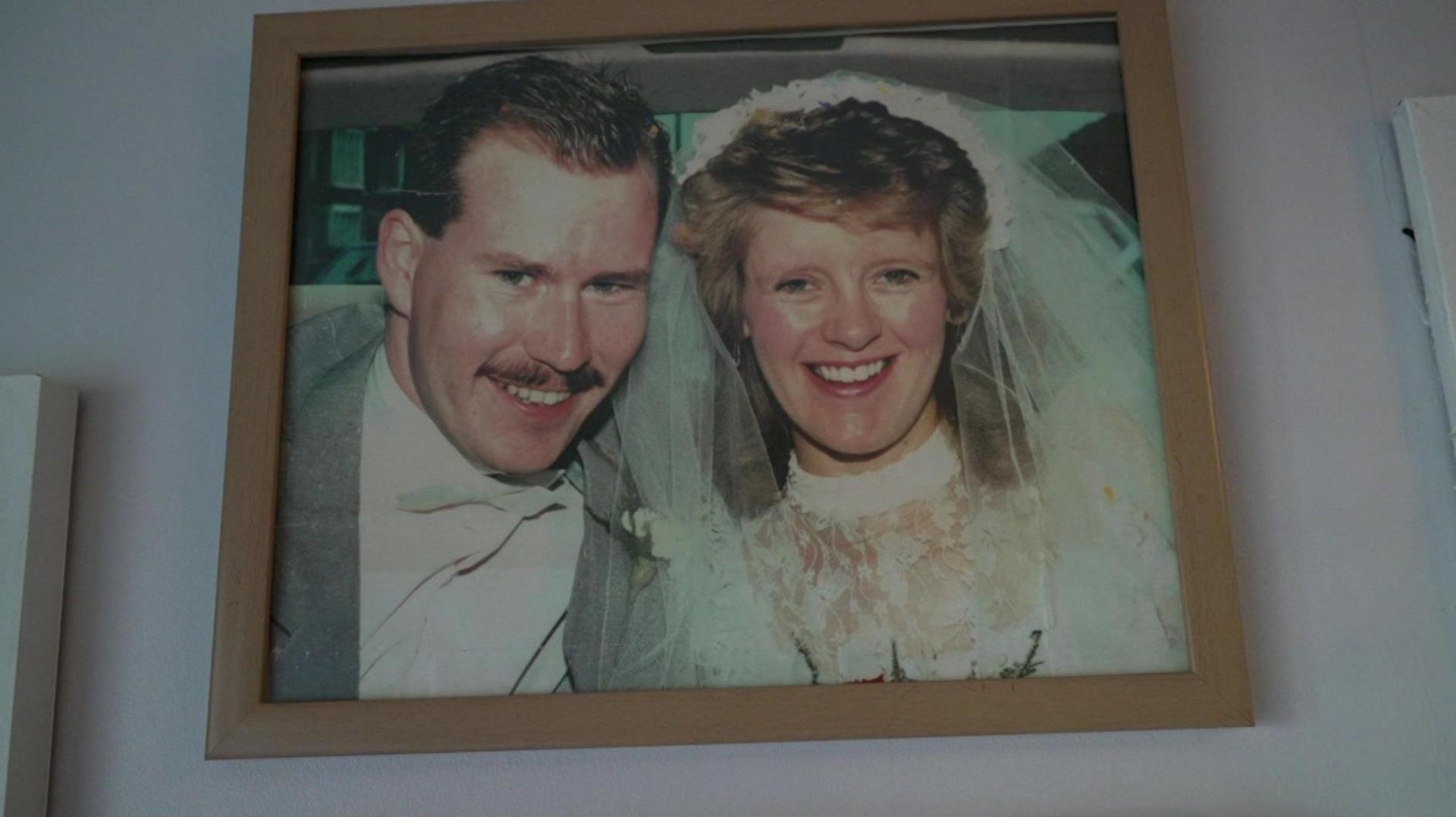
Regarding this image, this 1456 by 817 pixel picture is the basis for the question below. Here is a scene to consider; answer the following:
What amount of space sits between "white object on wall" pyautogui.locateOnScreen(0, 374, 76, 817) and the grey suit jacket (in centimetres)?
19

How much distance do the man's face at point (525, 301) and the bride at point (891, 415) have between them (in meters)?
0.04

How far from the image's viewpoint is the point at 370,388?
3.43ft

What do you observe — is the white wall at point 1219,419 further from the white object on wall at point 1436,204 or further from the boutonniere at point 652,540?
the boutonniere at point 652,540

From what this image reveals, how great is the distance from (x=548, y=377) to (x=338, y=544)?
0.23 metres

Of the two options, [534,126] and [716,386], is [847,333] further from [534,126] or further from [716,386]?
[534,126]

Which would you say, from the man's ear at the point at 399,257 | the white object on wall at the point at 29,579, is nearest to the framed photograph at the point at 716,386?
the man's ear at the point at 399,257

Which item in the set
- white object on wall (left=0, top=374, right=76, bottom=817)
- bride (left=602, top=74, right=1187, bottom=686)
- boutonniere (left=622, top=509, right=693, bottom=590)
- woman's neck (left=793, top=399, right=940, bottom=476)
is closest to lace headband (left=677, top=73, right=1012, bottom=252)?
bride (left=602, top=74, right=1187, bottom=686)

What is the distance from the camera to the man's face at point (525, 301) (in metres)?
1.03

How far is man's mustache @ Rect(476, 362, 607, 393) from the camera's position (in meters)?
1.04

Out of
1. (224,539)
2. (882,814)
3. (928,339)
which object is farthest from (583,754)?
(928,339)

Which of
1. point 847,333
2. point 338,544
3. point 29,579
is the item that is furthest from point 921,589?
point 29,579

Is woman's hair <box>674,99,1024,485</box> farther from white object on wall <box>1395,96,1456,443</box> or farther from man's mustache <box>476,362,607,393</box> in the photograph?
white object on wall <box>1395,96,1456,443</box>

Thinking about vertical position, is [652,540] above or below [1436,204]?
below

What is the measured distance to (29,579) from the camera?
98 centimetres
